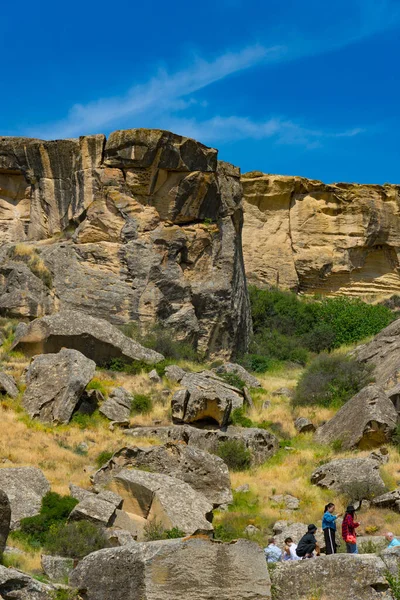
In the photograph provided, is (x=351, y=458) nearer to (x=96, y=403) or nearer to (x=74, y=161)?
(x=96, y=403)

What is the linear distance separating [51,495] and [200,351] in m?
16.8

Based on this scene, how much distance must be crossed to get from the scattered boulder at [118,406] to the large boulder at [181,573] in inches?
548

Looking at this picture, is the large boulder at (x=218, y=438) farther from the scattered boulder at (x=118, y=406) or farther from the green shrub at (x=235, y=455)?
the scattered boulder at (x=118, y=406)

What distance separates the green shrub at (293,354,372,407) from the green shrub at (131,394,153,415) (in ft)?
14.7

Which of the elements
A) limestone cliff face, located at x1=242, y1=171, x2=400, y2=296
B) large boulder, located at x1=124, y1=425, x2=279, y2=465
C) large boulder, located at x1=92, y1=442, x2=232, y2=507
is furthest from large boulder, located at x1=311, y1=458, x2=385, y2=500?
limestone cliff face, located at x1=242, y1=171, x2=400, y2=296

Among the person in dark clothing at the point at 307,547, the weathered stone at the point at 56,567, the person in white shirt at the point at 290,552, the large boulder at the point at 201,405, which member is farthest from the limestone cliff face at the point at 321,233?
the weathered stone at the point at 56,567

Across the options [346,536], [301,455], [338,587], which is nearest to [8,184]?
[301,455]

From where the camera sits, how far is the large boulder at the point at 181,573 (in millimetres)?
8875

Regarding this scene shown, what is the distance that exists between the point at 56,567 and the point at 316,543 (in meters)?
3.62

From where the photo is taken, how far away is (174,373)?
1077 inches

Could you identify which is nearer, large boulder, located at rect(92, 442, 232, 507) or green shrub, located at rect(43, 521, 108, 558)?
green shrub, located at rect(43, 521, 108, 558)

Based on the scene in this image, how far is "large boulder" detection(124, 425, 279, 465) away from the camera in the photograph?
68.9 ft

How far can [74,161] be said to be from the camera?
1310 inches

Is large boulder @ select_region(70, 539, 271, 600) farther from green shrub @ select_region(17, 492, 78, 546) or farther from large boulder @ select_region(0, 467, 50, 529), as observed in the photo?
large boulder @ select_region(0, 467, 50, 529)
